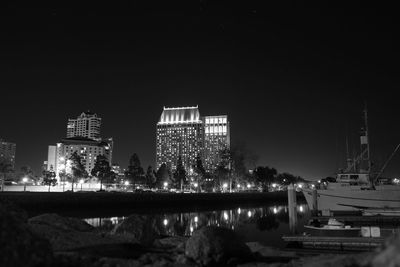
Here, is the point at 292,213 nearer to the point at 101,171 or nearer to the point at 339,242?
the point at 339,242

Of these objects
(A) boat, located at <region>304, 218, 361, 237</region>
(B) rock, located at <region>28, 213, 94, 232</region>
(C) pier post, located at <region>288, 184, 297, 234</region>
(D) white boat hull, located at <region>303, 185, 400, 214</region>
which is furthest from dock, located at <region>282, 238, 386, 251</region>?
(D) white boat hull, located at <region>303, 185, 400, 214</region>

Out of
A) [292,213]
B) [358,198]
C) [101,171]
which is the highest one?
[101,171]

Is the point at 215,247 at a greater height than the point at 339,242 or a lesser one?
greater

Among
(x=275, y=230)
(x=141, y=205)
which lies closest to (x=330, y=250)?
(x=275, y=230)

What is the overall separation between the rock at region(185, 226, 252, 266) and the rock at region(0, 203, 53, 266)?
24.8 feet

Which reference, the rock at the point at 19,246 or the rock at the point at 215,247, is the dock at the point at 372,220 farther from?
the rock at the point at 19,246

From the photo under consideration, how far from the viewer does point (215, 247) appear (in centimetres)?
1773

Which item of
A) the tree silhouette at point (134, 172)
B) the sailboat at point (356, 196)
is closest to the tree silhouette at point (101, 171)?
the tree silhouette at point (134, 172)

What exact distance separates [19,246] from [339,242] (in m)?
20.3

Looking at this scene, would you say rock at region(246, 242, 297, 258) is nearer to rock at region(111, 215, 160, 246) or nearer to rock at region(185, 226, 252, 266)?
rock at region(185, 226, 252, 266)

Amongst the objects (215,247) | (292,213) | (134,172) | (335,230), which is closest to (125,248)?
(215,247)

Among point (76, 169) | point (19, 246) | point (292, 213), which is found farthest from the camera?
point (76, 169)

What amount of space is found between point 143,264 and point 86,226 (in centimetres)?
1010

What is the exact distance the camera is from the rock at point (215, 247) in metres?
17.6
